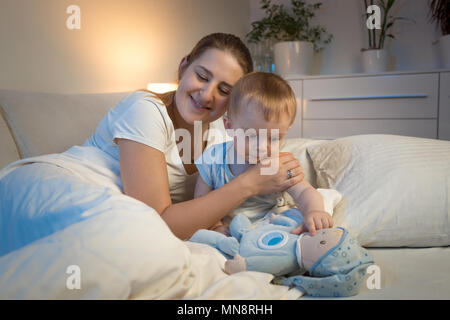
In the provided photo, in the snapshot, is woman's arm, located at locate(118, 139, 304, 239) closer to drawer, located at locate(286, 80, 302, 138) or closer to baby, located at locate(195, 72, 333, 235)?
baby, located at locate(195, 72, 333, 235)

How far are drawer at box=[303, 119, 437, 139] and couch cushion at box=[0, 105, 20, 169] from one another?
216 centimetres

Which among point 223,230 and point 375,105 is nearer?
point 223,230

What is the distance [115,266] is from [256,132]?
515 mm

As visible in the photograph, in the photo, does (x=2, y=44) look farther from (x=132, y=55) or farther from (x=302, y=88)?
(x=302, y=88)

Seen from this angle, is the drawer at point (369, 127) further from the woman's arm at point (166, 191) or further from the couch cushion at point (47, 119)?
the woman's arm at point (166, 191)

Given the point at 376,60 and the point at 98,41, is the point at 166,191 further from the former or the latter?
the point at 376,60

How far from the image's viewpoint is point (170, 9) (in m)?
2.59

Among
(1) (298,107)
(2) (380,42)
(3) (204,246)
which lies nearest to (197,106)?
(3) (204,246)

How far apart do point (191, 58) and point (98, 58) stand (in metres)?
1.03

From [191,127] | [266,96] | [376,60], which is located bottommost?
[191,127]

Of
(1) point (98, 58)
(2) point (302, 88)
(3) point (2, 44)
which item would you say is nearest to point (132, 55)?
(1) point (98, 58)

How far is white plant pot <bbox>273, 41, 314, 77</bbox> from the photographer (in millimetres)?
3049

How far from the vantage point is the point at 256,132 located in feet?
3.01

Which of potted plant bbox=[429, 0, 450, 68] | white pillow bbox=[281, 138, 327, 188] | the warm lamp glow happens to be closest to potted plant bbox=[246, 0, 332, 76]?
potted plant bbox=[429, 0, 450, 68]
